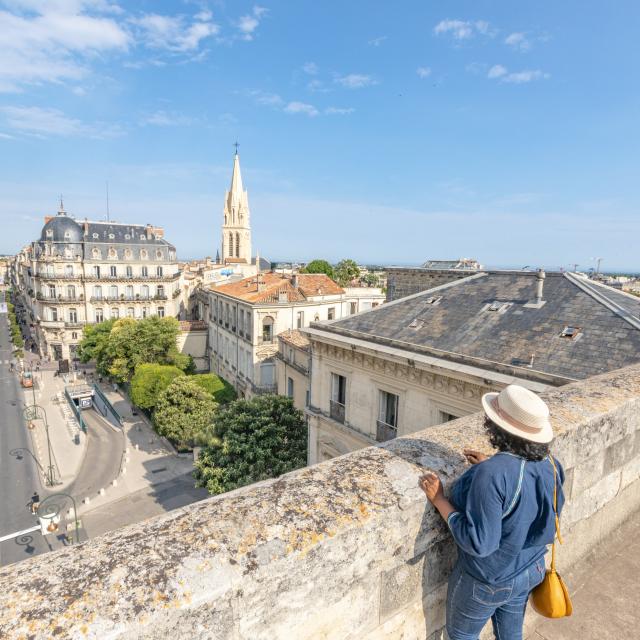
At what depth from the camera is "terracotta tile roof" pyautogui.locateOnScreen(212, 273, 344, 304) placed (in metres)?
35.9

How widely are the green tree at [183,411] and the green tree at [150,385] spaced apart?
13.8 ft

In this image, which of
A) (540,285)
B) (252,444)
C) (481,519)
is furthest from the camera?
(252,444)

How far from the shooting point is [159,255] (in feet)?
208

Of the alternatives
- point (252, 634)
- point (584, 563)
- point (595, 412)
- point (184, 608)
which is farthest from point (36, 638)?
point (584, 563)

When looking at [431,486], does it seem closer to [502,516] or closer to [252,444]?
[502,516]

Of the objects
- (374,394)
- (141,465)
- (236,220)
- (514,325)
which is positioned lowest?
(141,465)

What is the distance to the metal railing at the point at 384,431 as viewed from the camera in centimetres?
1614

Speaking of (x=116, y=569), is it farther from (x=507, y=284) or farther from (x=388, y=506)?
(x=507, y=284)

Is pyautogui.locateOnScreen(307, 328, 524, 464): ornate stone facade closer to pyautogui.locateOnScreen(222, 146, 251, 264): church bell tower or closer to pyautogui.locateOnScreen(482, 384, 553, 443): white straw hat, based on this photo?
pyautogui.locateOnScreen(482, 384, 553, 443): white straw hat

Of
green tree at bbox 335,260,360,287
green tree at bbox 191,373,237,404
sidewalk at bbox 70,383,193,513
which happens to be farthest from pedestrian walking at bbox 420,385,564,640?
green tree at bbox 335,260,360,287

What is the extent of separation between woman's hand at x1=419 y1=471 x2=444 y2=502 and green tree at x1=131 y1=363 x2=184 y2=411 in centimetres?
3513

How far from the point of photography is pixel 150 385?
36.2 m

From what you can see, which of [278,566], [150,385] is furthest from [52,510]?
[278,566]

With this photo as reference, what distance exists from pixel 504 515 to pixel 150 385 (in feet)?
121
